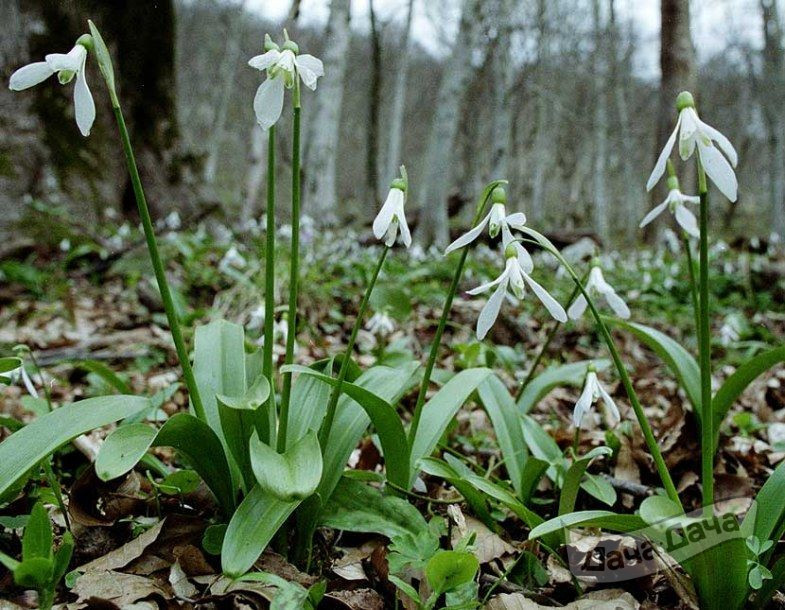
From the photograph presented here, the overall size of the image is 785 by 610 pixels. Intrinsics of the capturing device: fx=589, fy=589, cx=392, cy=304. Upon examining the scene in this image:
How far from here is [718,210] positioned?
92.8 feet

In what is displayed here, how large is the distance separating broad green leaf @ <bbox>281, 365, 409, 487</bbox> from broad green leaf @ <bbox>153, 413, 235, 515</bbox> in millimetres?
221

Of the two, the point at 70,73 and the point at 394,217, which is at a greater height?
the point at 70,73

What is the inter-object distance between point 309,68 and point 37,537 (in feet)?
3.00

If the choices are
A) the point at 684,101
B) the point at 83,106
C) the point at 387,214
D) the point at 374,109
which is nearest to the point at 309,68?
the point at 387,214

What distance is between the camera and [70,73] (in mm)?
1034

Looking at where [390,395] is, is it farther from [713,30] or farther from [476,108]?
[713,30]

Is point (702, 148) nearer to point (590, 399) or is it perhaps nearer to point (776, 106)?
point (590, 399)

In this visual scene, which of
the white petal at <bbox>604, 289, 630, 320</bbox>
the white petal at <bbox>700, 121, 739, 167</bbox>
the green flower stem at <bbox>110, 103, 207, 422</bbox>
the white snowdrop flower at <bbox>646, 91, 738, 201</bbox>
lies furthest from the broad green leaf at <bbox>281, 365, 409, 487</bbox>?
the white petal at <bbox>700, 121, 739, 167</bbox>

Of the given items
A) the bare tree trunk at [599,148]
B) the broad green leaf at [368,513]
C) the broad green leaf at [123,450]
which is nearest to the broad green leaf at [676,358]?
the broad green leaf at [368,513]

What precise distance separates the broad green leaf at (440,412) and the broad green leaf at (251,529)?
0.39m

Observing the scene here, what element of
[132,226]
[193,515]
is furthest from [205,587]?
[132,226]

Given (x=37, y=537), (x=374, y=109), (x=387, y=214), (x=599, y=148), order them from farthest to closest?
(x=599, y=148), (x=374, y=109), (x=387, y=214), (x=37, y=537)

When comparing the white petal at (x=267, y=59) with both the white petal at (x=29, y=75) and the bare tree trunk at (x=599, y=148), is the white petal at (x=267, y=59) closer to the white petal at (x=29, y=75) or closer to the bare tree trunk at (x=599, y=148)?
the white petal at (x=29, y=75)

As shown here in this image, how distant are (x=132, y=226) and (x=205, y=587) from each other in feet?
19.0
